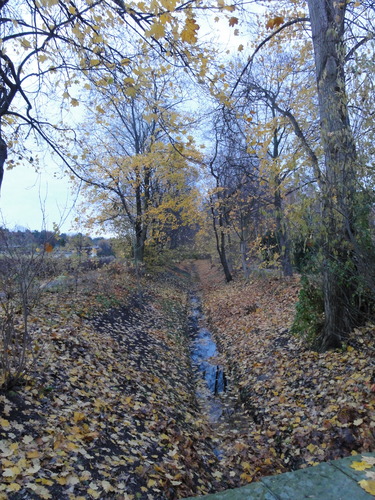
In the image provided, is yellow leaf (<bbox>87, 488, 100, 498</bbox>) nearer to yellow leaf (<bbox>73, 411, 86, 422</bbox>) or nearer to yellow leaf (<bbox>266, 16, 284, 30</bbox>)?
yellow leaf (<bbox>73, 411, 86, 422</bbox>)

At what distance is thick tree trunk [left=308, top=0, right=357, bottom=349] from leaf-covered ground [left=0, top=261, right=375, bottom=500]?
1.72ft

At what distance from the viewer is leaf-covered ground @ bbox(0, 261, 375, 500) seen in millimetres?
2998

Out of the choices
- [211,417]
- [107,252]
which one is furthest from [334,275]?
[107,252]

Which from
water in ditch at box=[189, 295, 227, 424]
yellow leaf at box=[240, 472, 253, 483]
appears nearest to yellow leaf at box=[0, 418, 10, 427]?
yellow leaf at box=[240, 472, 253, 483]

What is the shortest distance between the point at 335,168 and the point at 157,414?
4.33 m

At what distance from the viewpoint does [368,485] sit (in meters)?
1.94

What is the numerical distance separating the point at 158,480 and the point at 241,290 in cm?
1273

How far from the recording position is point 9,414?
3344 millimetres

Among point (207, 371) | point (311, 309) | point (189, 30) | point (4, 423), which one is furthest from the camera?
point (207, 371)

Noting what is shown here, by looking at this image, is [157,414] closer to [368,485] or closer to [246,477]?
[246,477]

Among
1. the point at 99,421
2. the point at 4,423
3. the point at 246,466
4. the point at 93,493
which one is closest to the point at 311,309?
the point at 246,466

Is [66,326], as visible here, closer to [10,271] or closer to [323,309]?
[10,271]

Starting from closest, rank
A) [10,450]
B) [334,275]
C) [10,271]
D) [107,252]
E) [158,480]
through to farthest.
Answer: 1. [10,450]
2. [158,480]
3. [10,271]
4. [334,275]
5. [107,252]

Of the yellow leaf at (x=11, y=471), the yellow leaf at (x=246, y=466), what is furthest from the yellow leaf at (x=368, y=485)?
the yellow leaf at (x=11, y=471)
